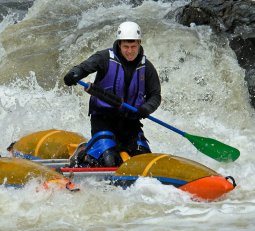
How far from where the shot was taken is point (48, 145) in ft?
21.2

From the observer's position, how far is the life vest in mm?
5602

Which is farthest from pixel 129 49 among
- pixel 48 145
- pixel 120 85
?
pixel 48 145

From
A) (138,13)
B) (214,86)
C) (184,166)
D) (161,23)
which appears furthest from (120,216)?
(138,13)

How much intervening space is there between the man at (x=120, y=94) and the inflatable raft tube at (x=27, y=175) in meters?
0.66

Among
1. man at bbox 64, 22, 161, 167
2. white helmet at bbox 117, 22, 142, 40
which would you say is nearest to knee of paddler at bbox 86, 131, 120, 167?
man at bbox 64, 22, 161, 167

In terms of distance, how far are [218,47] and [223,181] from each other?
17.4ft

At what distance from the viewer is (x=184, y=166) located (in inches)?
201

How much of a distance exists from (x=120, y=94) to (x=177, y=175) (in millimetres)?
1045

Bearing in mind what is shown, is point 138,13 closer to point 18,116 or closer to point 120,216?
point 18,116

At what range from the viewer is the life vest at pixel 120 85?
5602 millimetres

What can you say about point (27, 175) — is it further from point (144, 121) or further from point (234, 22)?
point (234, 22)

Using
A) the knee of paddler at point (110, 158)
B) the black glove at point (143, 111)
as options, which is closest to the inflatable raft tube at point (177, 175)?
the knee of paddler at point (110, 158)

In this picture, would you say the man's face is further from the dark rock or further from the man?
the dark rock

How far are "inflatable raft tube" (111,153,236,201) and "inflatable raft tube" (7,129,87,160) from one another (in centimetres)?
128
